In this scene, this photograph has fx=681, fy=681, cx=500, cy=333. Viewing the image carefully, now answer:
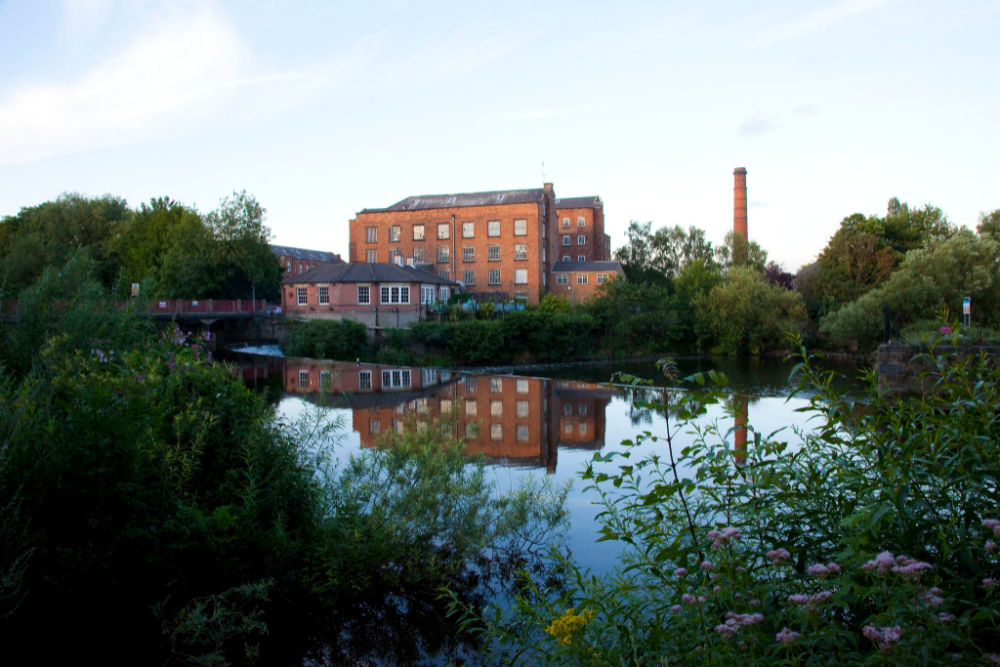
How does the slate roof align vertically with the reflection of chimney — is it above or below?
below

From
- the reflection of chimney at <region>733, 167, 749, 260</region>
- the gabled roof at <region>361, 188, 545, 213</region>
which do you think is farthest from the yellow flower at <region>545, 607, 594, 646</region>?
the reflection of chimney at <region>733, 167, 749, 260</region>

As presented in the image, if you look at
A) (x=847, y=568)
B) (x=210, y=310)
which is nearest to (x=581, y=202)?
(x=210, y=310)

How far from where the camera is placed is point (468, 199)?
161ft

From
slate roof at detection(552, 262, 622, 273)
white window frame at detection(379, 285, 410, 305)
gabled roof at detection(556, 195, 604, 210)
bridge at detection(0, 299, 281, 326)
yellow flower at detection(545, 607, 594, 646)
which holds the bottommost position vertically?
yellow flower at detection(545, 607, 594, 646)

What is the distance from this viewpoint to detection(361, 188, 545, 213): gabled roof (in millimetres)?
47281

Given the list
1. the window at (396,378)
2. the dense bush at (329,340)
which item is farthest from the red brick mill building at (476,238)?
the window at (396,378)

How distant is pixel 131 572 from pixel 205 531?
42cm

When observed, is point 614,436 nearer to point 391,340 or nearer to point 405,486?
point 405,486

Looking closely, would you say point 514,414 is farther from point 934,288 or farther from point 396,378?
point 934,288

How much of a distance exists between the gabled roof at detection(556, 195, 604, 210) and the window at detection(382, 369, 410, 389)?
47.0m

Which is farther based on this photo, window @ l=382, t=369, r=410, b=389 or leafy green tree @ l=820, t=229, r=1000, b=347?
leafy green tree @ l=820, t=229, r=1000, b=347

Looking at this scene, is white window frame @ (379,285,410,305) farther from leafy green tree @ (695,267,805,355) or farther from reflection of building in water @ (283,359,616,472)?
reflection of building in water @ (283,359,616,472)

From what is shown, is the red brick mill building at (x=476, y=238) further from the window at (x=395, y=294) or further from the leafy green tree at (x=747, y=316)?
the leafy green tree at (x=747, y=316)

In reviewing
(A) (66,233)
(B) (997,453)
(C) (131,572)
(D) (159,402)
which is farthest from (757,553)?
(A) (66,233)
